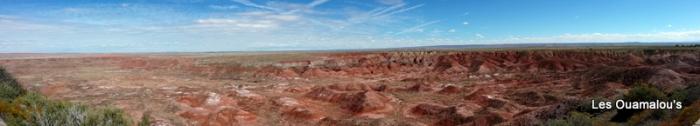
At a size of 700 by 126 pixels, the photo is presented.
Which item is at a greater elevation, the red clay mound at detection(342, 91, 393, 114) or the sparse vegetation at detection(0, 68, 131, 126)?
the sparse vegetation at detection(0, 68, 131, 126)

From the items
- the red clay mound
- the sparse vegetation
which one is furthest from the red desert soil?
the sparse vegetation

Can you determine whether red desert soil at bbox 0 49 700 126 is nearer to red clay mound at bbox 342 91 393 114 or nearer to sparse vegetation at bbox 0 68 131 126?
red clay mound at bbox 342 91 393 114

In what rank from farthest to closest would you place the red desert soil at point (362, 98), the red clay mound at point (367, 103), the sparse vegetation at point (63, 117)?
the red clay mound at point (367, 103), the red desert soil at point (362, 98), the sparse vegetation at point (63, 117)

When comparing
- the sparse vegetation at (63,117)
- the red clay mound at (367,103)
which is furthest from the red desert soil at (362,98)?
the sparse vegetation at (63,117)

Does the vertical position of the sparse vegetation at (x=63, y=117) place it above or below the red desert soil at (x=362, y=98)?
above

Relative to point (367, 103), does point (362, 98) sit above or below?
above

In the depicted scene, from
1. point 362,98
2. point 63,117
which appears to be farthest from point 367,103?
point 63,117

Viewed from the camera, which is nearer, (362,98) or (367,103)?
(367,103)

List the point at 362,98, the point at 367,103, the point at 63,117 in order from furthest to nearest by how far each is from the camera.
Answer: the point at 362,98
the point at 367,103
the point at 63,117

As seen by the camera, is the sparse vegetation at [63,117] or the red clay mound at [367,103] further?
the red clay mound at [367,103]

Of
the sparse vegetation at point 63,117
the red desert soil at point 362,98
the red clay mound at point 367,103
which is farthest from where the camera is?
the red clay mound at point 367,103

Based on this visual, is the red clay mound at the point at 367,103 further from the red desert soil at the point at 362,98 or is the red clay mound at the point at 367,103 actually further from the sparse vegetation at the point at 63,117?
the sparse vegetation at the point at 63,117

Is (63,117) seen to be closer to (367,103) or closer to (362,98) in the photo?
(367,103)

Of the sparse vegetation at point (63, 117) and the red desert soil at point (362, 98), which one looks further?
the red desert soil at point (362, 98)
